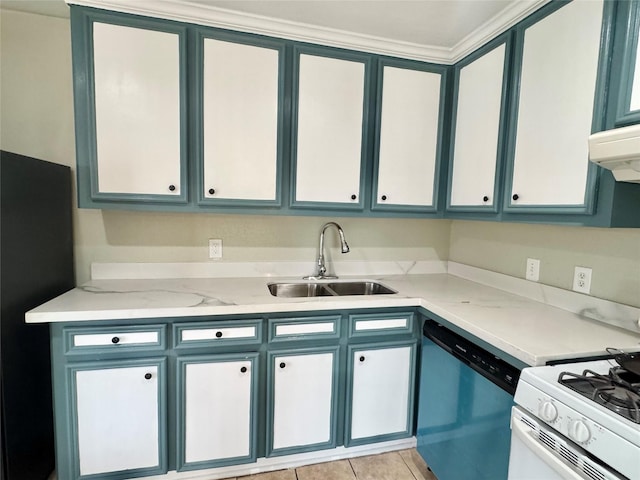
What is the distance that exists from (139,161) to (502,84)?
6.11 ft

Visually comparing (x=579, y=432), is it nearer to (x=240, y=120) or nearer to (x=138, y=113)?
(x=240, y=120)

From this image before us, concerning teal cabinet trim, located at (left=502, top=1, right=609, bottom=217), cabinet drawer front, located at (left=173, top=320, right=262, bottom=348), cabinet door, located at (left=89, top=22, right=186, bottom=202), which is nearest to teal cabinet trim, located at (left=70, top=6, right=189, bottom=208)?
cabinet door, located at (left=89, top=22, right=186, bottom=202)

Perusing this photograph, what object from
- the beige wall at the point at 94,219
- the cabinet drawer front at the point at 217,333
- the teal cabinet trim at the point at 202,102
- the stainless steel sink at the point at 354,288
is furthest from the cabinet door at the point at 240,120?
the stainless steel sink at the point at 354,288

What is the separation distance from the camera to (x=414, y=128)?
6.63ft

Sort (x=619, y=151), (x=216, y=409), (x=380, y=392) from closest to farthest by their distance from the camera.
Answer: (x=619, y=151) → (x=216, y=409) → (x=380, y=392)

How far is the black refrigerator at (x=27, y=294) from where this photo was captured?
1.36 metres

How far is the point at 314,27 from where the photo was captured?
1.78 metres

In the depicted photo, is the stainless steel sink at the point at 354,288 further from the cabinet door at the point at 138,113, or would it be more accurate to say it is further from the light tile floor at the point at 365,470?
the cabinet door at the point at 138,113

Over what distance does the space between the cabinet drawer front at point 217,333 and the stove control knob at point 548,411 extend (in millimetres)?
1129

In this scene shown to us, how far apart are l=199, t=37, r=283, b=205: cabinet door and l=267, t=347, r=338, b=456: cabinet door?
878mm

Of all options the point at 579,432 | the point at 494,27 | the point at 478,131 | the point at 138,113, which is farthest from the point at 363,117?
the point at 579,432

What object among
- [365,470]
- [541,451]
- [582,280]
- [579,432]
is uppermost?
[582,280]

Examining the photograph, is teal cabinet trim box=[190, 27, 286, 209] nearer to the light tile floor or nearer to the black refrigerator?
the black refrigerator

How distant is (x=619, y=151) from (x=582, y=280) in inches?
31.0
